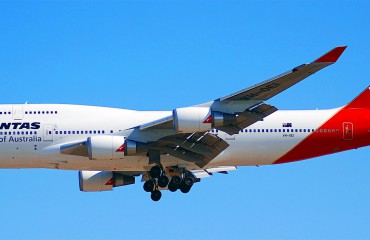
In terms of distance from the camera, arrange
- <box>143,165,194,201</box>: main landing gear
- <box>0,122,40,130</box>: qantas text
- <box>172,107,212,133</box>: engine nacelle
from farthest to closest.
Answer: <box>0,122,40,130</box>: qantas text < <box>143,165,194,201</box>: main landing gear < <box>172,107,212,133</box>: engine nacelle

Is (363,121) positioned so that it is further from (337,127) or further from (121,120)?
(121,120)

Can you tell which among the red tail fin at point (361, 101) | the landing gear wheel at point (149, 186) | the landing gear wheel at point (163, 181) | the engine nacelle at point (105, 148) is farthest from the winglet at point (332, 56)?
the landing gear wheel at point (149, 186)

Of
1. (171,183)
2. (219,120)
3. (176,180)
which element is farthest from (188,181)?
(219,120)

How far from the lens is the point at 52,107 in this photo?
4959 centimetres

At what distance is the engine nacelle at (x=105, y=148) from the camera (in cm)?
4591

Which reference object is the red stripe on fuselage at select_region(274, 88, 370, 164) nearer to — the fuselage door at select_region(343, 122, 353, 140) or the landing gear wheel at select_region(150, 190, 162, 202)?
the fuselage door at select_region(343, 122, 353, 140)

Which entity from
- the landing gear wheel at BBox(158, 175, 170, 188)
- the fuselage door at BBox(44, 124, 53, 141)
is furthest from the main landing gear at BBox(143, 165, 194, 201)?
the fuselage door at BBox(44, 124, 53, 141)

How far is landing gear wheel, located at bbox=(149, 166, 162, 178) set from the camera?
48.0m

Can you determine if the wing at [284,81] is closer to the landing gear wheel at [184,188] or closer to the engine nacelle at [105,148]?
the engine nacelle at [105,148]

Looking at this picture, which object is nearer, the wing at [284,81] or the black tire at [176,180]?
the wing at [284,81]

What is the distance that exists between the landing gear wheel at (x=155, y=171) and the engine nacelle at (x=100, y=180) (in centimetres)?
538

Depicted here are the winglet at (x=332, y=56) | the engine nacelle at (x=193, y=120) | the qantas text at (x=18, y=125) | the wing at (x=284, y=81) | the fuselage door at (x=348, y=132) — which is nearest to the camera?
the winglet at (x=332, y=56)

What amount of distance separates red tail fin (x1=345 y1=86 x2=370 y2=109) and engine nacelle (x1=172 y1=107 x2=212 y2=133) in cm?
990

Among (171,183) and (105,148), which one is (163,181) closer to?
(171,183)
